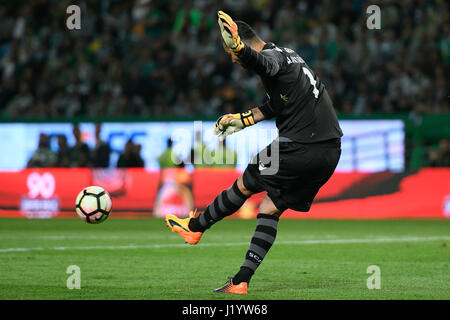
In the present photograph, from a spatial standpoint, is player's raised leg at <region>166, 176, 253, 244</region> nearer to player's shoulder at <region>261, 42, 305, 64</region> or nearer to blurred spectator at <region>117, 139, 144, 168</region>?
player's shoulder at <region>261, 42, 305, 64</region>

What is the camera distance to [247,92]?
19.2 m

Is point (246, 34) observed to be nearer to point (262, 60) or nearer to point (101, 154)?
point (262, 60)

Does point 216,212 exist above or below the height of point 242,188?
below

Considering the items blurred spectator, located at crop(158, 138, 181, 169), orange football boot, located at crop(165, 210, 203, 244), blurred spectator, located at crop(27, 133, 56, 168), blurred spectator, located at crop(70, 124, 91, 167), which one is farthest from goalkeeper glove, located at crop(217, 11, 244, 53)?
blurred spectator, located at crop(27, 133, 56, 168)

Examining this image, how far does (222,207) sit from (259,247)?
1.98ft

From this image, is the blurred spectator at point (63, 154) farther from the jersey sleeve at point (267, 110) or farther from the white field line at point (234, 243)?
the jersey sleeve at point (267, 110)

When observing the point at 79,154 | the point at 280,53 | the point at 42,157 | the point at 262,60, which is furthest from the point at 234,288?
the point at 42,157

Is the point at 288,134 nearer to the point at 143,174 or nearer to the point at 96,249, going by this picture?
the point at 96,249

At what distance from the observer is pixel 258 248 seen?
7.13m

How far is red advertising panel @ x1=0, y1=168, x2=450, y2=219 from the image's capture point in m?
16.6

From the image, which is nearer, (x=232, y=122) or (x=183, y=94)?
(x=232, y=122)

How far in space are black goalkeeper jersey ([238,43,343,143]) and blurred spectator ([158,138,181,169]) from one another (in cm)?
1028

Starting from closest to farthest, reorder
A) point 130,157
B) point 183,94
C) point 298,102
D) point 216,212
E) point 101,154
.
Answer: point 298,102 → point 216,212 → point 130,157 → point 101,154 → point 183,94
